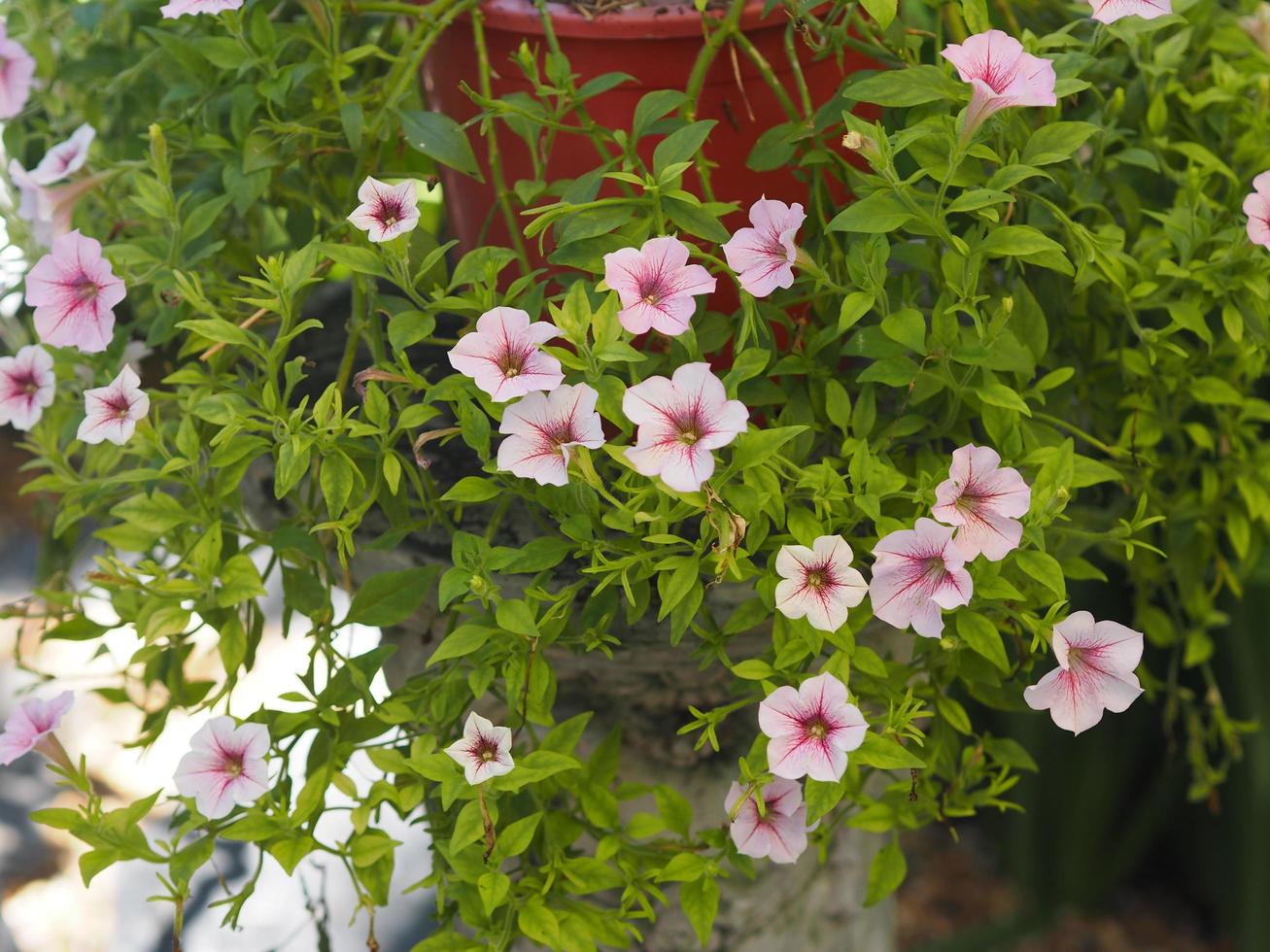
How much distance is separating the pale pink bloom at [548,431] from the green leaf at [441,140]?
19 centimetres

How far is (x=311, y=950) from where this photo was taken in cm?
182

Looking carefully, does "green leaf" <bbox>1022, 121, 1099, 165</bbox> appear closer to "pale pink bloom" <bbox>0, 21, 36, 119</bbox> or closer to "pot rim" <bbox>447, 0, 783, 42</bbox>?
"pot rim" <bbox>447, 0, 783, 42</bbox>

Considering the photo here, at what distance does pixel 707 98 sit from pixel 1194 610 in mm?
487

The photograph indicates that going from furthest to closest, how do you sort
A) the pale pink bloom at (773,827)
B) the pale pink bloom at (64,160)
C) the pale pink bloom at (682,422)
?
the pale pink bloom at (64,160)
the pale pink bloom at (773,827)
the pale pink bloom at (682,422)

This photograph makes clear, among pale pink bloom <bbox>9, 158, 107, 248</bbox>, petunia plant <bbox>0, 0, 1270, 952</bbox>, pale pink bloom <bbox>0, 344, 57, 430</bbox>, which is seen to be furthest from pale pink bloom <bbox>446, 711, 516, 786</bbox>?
pale pink bloom <bbox>9, 158, 107, 248</bbox>

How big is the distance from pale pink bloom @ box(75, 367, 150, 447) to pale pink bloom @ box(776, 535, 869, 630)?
14.0 inches

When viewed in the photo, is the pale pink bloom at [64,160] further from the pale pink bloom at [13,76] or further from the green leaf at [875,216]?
the green leaf at [875,216]

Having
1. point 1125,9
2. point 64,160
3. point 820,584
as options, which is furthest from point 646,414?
point 64,160

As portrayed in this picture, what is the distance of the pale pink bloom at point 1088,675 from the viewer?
629mm

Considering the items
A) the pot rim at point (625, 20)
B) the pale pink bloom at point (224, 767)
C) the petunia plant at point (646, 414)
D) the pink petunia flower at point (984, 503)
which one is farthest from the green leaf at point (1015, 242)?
the pale pink bloom at point (224, 767)

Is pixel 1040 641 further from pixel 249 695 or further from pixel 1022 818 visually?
pixel 249 695

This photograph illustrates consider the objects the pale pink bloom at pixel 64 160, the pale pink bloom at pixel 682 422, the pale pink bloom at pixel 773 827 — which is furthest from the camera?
the pale pink bloom at pixel 64 160

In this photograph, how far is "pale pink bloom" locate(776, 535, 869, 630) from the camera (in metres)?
0.62

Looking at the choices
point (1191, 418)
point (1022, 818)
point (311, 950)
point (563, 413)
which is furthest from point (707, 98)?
point (311, 950)
